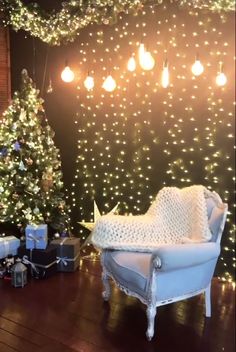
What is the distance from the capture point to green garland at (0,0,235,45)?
3.87m

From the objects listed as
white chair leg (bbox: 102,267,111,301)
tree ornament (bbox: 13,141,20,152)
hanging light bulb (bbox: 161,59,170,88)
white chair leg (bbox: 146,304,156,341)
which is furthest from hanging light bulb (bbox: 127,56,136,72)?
white chair leg (bbox: 146,304,156,341)

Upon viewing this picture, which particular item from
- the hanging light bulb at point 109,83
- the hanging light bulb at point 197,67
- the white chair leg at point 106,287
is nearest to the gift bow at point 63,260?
the white chair leg at point 106,287

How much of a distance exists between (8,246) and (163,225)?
5.05ft

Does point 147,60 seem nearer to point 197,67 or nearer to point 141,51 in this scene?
point 141,51

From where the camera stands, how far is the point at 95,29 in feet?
14.3

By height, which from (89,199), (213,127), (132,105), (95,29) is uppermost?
(95,29)

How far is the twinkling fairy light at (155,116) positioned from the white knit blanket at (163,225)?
20.2 inches

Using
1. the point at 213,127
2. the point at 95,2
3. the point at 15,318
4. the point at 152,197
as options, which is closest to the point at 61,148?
the point at 152,197

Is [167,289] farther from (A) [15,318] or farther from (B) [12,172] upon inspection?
(B) [12,172]

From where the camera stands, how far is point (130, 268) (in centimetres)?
278

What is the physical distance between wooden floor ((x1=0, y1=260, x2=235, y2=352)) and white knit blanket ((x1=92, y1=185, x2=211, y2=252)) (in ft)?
1.65

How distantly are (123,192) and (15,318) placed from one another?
1.82 m

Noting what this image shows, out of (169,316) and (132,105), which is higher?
(132,105)

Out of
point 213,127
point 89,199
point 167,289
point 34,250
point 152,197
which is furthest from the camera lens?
point 89,199
